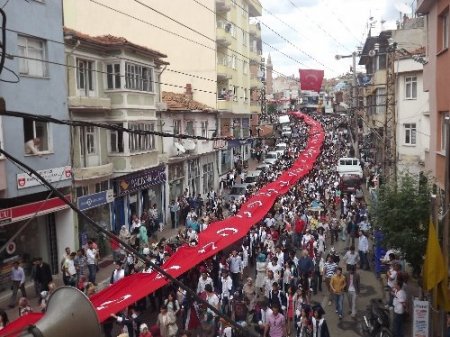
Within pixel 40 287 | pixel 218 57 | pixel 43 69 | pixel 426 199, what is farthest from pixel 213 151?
pixel 426 199

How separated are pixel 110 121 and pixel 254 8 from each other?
104ft

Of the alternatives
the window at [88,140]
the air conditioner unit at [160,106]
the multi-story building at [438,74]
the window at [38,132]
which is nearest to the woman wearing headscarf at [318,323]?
the multi-story building at [438,74]

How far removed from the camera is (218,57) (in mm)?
43188

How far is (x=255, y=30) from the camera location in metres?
53.2

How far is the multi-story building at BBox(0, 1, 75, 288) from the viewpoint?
16859 millimetres

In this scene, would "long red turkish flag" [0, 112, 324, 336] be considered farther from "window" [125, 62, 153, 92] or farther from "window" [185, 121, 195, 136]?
"window" [185, 121, 195, 136]

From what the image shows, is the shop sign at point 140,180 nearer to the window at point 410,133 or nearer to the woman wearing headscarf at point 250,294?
the woman wearing headscarf at point 250,294

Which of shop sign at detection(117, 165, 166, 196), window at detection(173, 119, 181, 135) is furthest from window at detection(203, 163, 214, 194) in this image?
shop sign at detection(117, 165, 166, 196)

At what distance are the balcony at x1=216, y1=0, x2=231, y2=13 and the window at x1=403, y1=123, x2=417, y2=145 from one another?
713 inches

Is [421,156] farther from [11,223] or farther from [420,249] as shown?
[11,223]

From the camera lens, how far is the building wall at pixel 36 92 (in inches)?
664

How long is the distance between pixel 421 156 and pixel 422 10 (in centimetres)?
1797

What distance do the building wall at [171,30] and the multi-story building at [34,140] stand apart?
398 inches

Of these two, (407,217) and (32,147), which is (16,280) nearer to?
(32,147)
